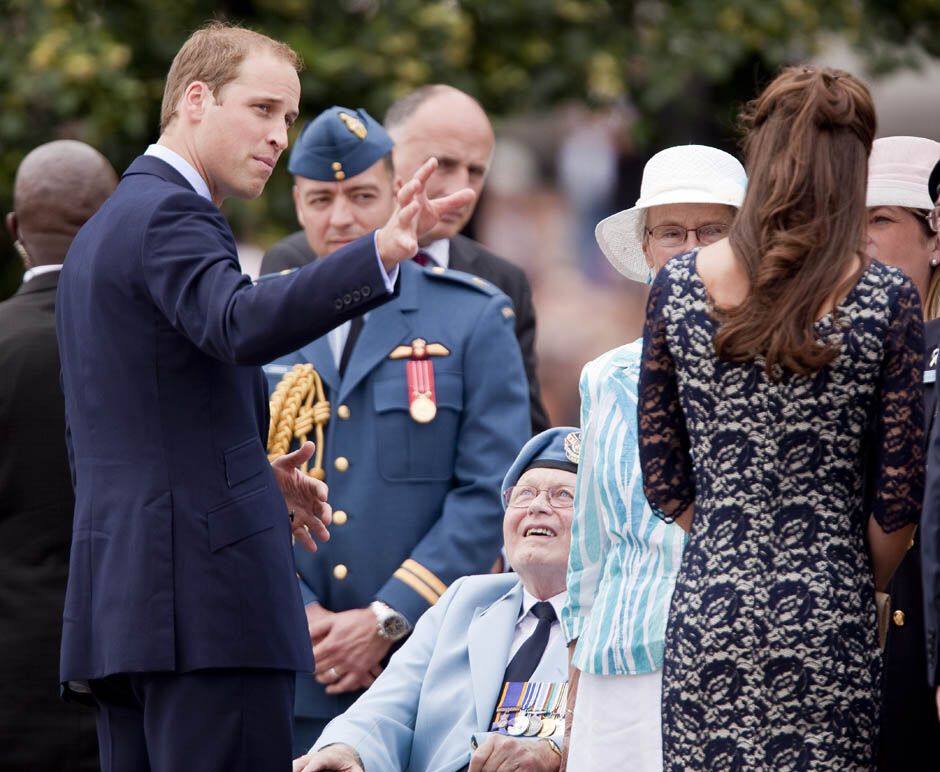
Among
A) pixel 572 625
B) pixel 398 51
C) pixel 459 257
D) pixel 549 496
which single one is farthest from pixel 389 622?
pixel 398 51

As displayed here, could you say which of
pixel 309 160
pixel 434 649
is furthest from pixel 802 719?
pixel 309 160

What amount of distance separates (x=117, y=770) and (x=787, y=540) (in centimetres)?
136

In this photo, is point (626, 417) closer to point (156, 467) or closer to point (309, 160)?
point (156, 467)

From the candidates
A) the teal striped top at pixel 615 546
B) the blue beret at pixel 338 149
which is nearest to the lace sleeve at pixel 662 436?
the teal striped top at pixel 615 546

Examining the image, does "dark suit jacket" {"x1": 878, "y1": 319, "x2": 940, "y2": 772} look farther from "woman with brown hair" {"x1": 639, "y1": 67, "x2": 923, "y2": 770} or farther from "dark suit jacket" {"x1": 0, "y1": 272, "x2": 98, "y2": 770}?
"dark suit jacket" {"x1": 0, "y1": 272, "x2": 98, "y2": 770}

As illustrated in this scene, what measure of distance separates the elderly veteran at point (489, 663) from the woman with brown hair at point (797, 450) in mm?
1106

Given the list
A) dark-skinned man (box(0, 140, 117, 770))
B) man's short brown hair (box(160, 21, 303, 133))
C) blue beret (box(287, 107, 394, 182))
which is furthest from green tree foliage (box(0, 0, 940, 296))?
man's short brown hair (box(160, 21, 303, 133))

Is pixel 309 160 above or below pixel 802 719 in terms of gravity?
above

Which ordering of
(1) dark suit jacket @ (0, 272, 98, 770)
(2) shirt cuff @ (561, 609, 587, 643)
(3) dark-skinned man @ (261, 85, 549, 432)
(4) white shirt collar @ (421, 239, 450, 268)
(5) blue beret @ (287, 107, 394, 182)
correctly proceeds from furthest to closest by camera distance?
(3) dark-skinned man @ (261, 85, 549, 432)
(4) white shirt collar @ (421, 239, 450, 268)
(5) blue beret @ (287, 107, 394, 182)
(1) dark suit jacket @ (0, 272, 98, 770)
(2) shirt cuff @ (561, 609, 587, 643)

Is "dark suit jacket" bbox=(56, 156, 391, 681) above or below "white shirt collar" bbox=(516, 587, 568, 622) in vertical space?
above

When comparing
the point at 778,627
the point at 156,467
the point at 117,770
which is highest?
the point at 156,467

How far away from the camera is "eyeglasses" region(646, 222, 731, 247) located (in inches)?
148

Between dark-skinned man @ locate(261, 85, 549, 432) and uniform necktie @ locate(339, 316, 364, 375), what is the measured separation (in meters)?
0.74

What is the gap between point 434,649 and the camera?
432cm
